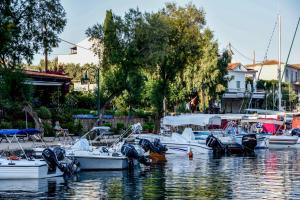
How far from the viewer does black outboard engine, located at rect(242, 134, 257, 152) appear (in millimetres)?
52625

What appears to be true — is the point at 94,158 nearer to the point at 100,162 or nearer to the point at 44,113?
the point at 100,162

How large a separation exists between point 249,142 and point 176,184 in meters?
25.0

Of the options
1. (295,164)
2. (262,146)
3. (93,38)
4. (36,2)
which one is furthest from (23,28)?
(262,146)

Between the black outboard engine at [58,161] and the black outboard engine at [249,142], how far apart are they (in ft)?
75.3

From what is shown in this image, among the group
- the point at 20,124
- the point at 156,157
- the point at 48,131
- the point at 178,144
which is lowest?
the point at 156,157

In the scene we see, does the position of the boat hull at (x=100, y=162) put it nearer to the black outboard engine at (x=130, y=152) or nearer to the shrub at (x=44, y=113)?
the black outboard engine at (x=130, y=152)

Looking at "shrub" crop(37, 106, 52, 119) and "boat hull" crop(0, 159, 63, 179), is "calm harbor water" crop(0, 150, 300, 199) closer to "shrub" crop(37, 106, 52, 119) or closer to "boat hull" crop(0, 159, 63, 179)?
"boat hull" crop(0, 159, 63, 179)

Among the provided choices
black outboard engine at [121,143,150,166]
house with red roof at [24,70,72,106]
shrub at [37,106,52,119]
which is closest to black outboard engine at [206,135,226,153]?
shrub at [37,106,52,119]

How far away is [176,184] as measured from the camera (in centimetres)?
2867

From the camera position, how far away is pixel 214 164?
4012 centimetres

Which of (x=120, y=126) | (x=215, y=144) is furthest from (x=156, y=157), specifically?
(x=120, y=126)

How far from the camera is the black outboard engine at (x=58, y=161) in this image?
31125 millimetres

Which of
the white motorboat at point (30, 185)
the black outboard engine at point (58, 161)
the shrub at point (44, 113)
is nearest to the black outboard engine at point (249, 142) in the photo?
the shrub at point (44, 113)

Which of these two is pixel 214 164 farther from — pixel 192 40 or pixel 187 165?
pixel 192 40
